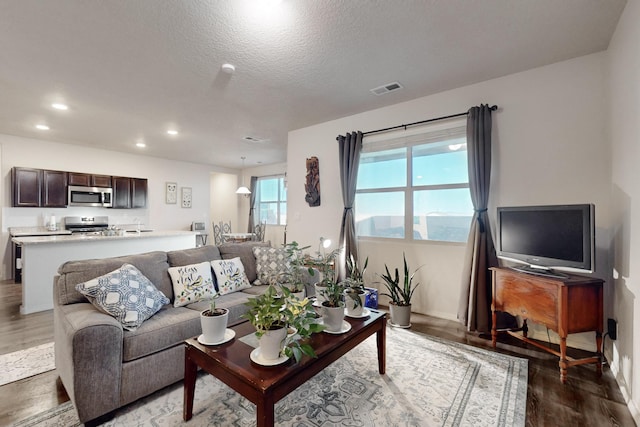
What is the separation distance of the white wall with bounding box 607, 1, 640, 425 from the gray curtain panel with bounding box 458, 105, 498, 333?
897 mm

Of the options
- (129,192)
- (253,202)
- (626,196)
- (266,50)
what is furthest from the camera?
(253,202)

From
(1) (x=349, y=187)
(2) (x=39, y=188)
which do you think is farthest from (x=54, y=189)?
(1) (x=349, y=187)

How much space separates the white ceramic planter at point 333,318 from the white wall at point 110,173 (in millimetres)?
6480

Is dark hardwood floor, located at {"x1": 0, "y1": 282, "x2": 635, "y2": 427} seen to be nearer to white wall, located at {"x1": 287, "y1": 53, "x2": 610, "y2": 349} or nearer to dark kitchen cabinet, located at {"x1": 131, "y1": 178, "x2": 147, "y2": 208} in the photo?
white wall, located at {"x1": 287, "y1": 53, "x2": 610, "y2": 349}

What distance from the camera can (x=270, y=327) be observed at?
1.46 metres

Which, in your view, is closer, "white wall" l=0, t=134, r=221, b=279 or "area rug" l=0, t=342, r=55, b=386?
"area rug" l=0, t=342, r=55, b=386

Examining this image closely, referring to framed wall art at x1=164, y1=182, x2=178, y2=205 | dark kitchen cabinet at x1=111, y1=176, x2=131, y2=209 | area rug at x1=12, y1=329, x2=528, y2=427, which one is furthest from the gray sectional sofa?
framed wall art at x1=164, y1=182, x2=178, y2=205

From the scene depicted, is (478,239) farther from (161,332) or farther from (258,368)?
(161,332)

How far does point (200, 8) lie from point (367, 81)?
5.64 feet

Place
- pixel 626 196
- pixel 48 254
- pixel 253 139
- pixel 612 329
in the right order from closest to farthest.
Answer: pixel 626 196, pixel 612 329, pixel 48 254, pixel 253 139

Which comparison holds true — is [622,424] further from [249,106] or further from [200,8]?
[249,106]

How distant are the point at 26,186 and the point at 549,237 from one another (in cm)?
767

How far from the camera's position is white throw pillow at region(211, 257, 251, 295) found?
2807 millimetres

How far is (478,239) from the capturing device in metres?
2.98
